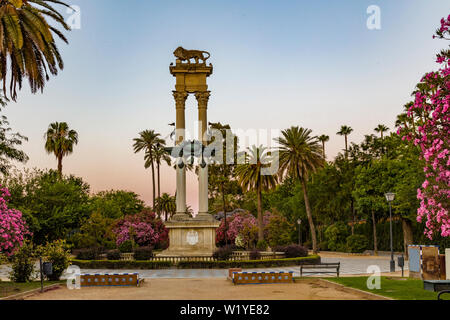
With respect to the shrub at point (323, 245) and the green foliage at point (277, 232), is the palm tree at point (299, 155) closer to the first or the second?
the green foliage at point (277, 232)

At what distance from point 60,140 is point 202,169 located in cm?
4265

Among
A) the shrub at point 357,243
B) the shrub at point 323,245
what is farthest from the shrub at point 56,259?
the shrub at point 323,245

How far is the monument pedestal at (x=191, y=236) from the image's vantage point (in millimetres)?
39500

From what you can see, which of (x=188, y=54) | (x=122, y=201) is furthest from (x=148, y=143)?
(x=188, y=54)

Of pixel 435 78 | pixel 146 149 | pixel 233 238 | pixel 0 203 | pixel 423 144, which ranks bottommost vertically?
pixel 233 238

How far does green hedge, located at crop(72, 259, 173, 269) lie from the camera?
36.8 m

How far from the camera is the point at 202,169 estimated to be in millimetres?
42125

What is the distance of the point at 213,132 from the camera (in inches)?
3270

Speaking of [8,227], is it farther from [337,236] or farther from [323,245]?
[323,245]

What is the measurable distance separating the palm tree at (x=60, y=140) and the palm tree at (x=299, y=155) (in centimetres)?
3683
